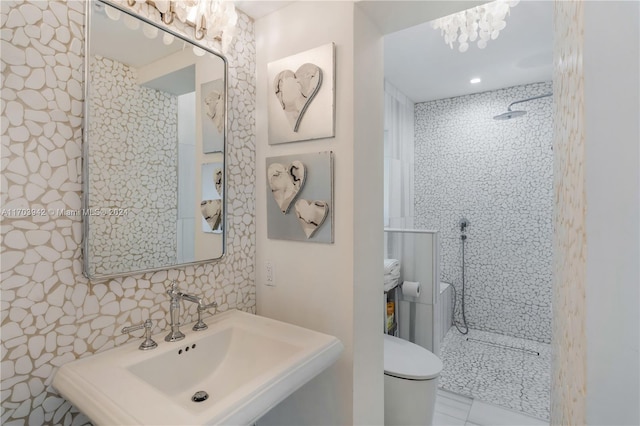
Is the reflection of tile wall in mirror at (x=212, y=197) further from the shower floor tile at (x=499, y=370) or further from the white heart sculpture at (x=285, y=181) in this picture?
the shower floor tile at (x=499, y=370)

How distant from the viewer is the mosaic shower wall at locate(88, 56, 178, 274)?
1.11m

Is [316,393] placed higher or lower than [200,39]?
lower

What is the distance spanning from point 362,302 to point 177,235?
2.79ft

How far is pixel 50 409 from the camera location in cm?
100

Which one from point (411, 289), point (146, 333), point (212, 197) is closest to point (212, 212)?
point (212, 197)

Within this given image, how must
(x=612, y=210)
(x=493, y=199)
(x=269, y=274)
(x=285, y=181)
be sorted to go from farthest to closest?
(x=493, y=199), (x=269, y=274), (x=285, y=181), (x=612, y=210)

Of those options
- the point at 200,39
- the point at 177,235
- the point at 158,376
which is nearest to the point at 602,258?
the point at 158,376

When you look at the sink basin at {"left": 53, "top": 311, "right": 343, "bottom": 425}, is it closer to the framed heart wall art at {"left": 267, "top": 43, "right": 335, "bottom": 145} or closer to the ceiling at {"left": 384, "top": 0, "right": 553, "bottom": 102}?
the framed heart wall art at {"left": 267, "top": 43, "right": 335, "bottom": 145}

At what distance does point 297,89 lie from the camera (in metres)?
1.50

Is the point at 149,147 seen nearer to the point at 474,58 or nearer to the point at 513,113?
the point at 474,58

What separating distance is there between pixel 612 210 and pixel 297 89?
1433 mm

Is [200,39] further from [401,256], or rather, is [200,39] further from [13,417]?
[401,256]

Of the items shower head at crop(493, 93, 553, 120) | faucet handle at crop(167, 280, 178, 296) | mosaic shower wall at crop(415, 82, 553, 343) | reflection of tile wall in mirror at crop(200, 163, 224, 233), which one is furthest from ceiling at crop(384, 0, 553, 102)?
faucet handle at crop(167, 280, 178, 296)

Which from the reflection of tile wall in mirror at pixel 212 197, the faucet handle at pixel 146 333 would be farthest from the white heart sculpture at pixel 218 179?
the faucet handle at pixel 146 333
